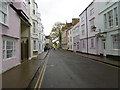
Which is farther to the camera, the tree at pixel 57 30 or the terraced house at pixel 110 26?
the tree at pixel 57 30

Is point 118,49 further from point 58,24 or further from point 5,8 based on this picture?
point 58,24

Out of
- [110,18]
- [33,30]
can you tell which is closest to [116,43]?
[110,18]

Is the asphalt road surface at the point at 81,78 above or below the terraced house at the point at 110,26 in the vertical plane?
below

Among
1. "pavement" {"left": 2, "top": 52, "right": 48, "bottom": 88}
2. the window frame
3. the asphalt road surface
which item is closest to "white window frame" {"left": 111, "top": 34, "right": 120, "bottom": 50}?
the window frame

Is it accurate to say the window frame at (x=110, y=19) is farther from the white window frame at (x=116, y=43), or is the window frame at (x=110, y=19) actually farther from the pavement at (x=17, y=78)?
the pavement at (x=17, y=78)

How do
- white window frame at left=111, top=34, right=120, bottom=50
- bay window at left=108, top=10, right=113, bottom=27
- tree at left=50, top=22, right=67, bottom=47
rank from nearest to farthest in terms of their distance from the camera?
white window frame at left=111, top=34, right=120, bottom=50 < bay window at left=108, top=10, right=113, bottom=27 < tree at left=50, top=22, right=67, bottom=47

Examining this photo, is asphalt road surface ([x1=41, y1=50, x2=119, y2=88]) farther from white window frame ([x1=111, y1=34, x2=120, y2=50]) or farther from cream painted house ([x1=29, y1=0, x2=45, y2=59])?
cream painted house ([x1=29, y1=0, x2=45, y2=59])

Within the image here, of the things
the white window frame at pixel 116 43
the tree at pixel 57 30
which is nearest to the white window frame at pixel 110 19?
the white window frame at pixel 116 43

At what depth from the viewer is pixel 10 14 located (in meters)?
9.71

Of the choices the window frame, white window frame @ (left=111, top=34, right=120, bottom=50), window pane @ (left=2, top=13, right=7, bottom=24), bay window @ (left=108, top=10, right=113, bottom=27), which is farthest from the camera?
bay window @ (left=108, top=10, right=113, bottom=27)

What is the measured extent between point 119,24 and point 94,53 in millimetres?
8582


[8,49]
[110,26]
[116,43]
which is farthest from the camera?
[110,26]

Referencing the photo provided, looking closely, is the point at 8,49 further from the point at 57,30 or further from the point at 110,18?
the point at 57,30

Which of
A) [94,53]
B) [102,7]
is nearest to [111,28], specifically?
[102,7]
